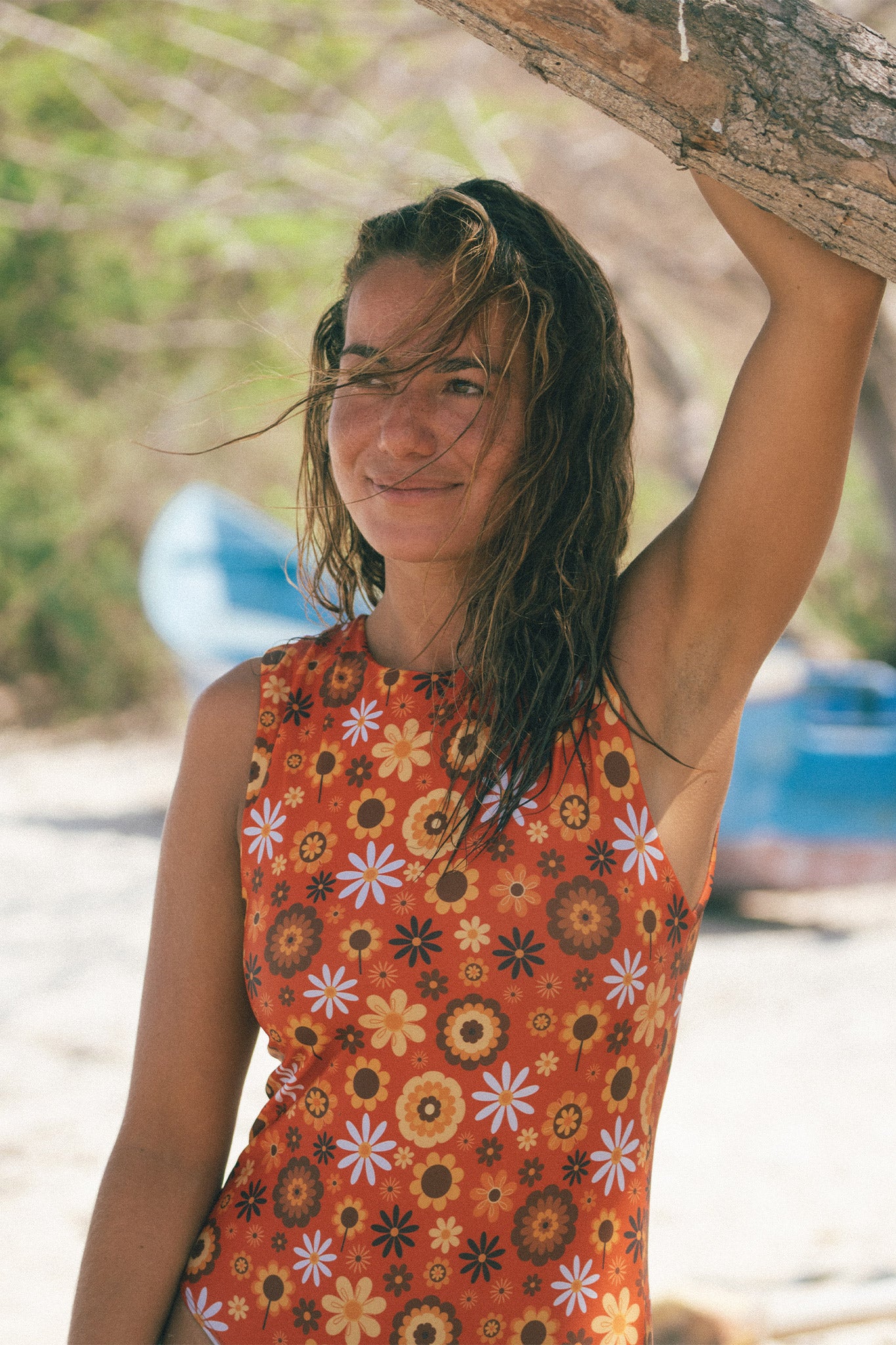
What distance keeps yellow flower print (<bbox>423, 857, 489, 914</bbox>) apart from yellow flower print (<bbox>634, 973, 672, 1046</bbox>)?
0.49 feet

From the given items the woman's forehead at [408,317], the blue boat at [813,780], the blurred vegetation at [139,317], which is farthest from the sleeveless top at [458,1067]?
the blurred vegetation at [139,317]

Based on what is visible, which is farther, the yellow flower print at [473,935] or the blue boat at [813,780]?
the blue boat at [813,780]

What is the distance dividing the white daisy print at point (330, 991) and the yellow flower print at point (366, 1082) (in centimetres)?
5

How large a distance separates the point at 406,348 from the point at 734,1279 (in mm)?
2372

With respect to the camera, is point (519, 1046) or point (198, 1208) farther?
point (198, 1208)

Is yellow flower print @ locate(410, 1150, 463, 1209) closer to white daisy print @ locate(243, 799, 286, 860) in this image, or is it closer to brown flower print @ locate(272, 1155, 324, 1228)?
brown flower print @ locate(272, 1155, 324, 1228)

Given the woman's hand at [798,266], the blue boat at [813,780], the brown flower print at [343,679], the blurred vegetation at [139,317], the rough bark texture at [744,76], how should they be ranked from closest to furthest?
the rough bark texture at [744,76], the woman's hand at [798,266], the brown flower print at [343,679], the blue boat at [813,780], the blurred vegetation at [139,317]

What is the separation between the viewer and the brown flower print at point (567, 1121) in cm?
104

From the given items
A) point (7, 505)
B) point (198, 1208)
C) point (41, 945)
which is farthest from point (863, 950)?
point (7, 505)

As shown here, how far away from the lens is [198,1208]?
1.15 meters

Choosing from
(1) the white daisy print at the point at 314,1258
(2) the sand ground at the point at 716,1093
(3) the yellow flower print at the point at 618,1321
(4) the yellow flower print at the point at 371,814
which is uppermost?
(4) the yellow flower print at the point at 371,814

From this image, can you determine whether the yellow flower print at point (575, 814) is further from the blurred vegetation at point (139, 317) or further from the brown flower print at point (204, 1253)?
the blurred vegetation at point (139, 317)

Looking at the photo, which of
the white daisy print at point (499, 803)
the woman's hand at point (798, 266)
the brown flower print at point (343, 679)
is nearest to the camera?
the woman's hand at point (798, 266)

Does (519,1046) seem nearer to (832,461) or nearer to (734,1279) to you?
(832,461)
